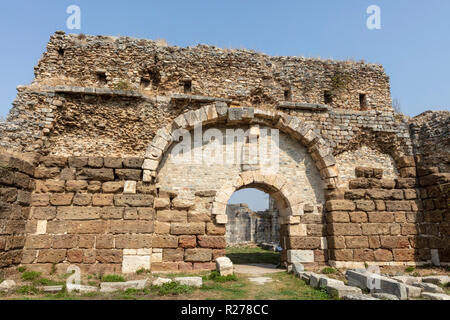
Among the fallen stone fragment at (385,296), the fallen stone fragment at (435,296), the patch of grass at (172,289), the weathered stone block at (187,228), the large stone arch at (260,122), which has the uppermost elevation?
the large stone arch at (260,122)

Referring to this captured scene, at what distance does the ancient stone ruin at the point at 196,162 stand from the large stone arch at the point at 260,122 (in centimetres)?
4

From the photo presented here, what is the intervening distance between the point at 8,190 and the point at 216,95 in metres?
5.87

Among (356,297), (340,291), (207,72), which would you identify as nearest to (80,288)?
(340,291)

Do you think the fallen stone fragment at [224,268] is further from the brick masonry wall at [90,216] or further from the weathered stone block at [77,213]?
the weathered stone block at [77,213]

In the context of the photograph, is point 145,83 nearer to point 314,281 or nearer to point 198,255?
point 198,255

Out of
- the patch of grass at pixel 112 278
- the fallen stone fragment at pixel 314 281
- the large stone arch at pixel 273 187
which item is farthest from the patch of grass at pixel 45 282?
the fallen stone fragment at pixel 314 281

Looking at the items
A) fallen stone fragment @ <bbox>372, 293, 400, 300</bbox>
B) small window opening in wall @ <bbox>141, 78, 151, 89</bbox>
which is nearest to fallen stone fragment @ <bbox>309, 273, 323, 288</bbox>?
fallen stone fragment @ <bbox>372, 293, 400, 300</bbox>

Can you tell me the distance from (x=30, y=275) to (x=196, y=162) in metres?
4.75

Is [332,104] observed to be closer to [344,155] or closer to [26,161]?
[344,155]

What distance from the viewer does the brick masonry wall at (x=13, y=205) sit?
6211 mm

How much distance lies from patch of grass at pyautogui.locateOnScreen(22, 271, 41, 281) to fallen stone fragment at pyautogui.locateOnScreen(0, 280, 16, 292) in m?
0.45

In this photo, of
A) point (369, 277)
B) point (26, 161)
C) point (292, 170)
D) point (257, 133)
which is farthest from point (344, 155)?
point (26, 161)

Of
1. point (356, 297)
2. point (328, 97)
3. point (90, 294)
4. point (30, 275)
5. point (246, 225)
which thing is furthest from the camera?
point (246, 225)

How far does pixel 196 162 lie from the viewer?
8.30 meters
